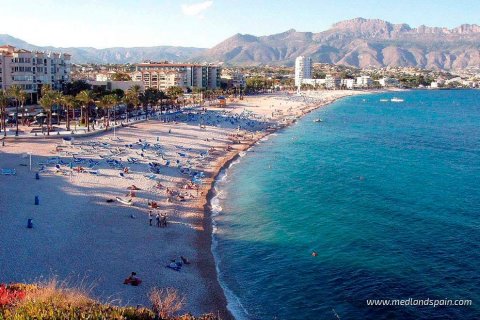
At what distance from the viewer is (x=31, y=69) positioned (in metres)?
67.4

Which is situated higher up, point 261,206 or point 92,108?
point 92,108

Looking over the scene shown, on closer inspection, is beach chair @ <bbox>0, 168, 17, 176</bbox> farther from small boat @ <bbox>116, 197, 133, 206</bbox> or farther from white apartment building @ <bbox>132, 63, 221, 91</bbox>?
white apartment building @ <bbox>132, 63, 221, 91</bbox>

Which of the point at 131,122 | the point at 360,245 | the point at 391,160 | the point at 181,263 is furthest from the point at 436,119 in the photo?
the point at 181,263

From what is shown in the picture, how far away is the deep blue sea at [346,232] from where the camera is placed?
19828 mm

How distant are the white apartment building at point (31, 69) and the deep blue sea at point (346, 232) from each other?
Answer: 3356 centimetres

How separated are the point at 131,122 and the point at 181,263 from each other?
1672 inches

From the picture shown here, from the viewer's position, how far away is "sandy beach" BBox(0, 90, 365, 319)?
19.8 m

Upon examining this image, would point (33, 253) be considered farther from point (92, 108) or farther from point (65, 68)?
point (65, 68)

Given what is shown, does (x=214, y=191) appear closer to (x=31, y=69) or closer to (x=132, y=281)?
(x=132, y=281)

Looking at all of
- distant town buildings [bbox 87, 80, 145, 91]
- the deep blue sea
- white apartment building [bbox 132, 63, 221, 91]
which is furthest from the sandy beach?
white apartment building [bbox 132, 63, 221, 91]

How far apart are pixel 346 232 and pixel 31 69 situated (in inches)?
2181

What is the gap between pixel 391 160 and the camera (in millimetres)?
50031

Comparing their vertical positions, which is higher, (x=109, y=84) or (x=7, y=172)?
(x=109, y=84)

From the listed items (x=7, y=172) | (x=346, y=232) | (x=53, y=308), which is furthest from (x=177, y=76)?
(x=53, y=308)
